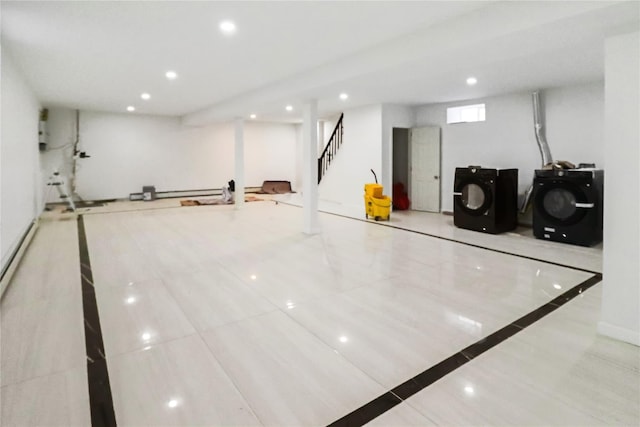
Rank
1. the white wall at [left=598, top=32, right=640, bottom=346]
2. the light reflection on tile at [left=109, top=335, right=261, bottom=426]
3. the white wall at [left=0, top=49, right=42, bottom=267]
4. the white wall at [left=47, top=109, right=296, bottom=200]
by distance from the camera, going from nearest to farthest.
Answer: the light reflection on tile at [left=109, top=335, right=261, bottom=426], the white wall at [left=598, top=32, right=640, bottom=346], the white wall at [left=0, top=49, right=42, bottom=267], the white wall at [left=47, top=109, right=296, bottom=200]

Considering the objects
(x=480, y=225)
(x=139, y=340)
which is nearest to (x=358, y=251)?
(x=480, y=225)

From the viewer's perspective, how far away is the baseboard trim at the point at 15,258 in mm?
3850

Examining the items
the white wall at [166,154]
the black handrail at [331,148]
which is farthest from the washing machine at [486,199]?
the white wall at [166,154]

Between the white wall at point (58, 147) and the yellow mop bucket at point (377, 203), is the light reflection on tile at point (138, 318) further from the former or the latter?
the white wall at point (58, 147)

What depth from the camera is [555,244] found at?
5.52 metres

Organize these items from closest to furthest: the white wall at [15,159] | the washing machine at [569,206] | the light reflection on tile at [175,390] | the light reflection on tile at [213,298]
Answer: the light reflection on tile at [175,390] → the light reflection on tile at [213,298] → the white wall at [15,159] → the washing machine at [569,206]

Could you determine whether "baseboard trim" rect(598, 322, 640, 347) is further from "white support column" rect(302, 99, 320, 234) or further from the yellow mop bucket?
the yellow mop bucket

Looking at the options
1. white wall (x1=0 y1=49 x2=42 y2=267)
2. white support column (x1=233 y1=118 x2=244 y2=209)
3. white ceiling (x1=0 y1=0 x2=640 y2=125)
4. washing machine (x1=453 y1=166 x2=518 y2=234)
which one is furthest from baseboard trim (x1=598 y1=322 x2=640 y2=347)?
white support column (x1=233 y1=118 x2=244 y2=209)

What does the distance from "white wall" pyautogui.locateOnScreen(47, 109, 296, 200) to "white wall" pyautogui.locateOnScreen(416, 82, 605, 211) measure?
6380 mm

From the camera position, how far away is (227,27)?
382 cm

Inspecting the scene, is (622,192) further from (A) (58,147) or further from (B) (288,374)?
(A) (58,147)

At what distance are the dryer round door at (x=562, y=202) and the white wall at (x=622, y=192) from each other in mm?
3114

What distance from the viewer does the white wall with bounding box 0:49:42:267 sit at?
176 inches

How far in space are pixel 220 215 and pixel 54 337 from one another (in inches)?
232
